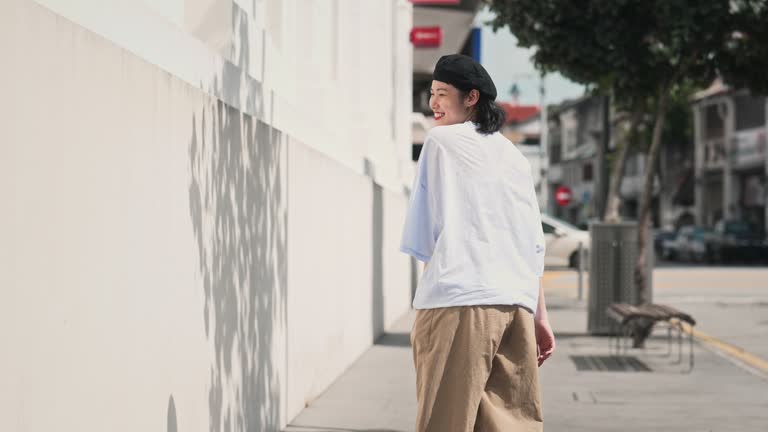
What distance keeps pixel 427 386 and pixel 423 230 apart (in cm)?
43

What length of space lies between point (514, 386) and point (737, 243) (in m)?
44.2

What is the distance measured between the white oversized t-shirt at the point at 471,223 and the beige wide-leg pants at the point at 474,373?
4cm

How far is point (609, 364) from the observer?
38.5ft

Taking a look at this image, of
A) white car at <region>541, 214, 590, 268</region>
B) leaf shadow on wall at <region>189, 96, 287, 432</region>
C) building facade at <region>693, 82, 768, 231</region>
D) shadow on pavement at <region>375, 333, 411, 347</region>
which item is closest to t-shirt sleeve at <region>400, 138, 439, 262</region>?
leaf shadow on wall at <region>189, 96, 287, 432</region>

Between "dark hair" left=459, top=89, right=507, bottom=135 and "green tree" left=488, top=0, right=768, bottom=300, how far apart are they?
32.3 feet

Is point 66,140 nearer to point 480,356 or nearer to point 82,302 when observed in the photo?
point 82,302

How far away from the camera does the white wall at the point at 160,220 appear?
3293mm

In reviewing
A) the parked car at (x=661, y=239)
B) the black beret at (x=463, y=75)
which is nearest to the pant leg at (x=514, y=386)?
the black beret at (x=463, y=75)

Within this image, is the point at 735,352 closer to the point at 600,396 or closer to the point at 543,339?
the point at 600,396

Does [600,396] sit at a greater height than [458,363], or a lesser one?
lesser

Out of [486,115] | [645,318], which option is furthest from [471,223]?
[645,318]

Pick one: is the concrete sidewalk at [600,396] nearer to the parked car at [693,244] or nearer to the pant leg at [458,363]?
the pant leg at [458,363]

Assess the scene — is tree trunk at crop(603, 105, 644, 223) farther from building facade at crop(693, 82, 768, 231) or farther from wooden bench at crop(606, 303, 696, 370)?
building facade at crop(693, 82, 768, 231)

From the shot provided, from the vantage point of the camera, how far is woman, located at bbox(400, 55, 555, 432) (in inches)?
150
